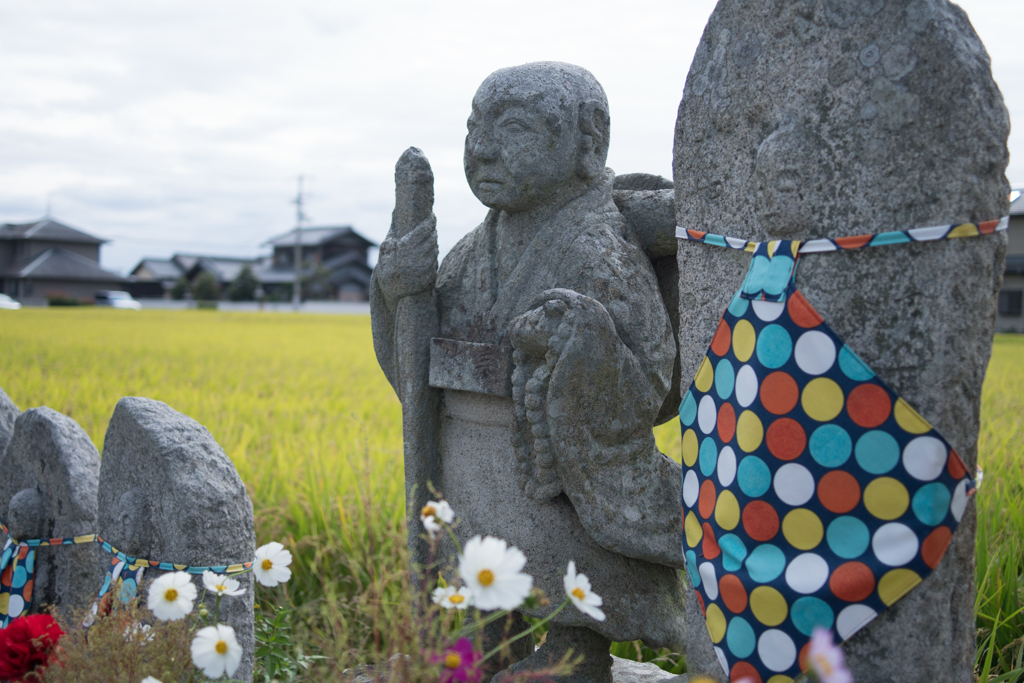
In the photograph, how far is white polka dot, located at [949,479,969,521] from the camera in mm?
1317

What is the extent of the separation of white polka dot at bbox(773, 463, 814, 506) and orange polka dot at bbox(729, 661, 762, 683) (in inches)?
13.2

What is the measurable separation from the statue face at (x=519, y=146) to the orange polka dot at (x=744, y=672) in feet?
4.02

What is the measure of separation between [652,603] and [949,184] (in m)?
1.22

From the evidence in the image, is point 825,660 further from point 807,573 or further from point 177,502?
point 177,502

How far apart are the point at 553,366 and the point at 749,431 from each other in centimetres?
52

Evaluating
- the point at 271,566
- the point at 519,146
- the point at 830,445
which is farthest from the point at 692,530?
the point at 519,146

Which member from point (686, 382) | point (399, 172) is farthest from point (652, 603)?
point (399, 172)

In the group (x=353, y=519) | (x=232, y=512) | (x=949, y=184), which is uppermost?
(x=949, y=184)

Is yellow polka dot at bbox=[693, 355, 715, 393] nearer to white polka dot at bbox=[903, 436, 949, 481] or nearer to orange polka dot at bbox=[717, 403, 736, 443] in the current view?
orange polka dot at bbox=[717, 403, 736, 443]

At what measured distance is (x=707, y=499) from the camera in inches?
62.4

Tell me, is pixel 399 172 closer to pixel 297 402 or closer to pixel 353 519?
pixel 353 519

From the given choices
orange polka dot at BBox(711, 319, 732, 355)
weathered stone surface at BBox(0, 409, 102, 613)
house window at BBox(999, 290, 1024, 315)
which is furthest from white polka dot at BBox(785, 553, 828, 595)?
house window at BBox(999, 290, 1024, 315)

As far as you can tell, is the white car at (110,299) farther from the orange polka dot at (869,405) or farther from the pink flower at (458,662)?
the orange polka dot at (869,405)

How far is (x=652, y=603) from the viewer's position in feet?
6.44
